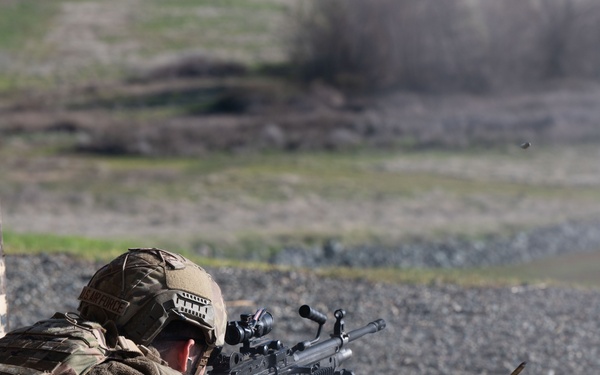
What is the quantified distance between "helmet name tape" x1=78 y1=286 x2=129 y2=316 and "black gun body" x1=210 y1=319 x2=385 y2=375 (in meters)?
0.77

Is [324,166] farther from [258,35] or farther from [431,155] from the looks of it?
[258,35]

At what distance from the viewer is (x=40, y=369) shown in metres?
3.79

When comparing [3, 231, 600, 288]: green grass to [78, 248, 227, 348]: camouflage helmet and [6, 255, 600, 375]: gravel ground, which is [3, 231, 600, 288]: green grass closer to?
[6, 255, 600, 375]: gravel ground

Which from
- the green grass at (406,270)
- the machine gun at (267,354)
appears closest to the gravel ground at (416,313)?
the green grass at (406,270)

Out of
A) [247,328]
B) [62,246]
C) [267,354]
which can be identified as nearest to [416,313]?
[62,246]

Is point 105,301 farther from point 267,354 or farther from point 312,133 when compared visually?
point 312,133

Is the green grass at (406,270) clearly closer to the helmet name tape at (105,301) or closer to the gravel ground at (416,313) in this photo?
the gravel ground at (416,313)

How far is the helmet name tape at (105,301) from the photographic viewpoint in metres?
4.36

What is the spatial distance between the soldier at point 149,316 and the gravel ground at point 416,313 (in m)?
5.21

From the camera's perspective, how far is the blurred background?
70.1 feet

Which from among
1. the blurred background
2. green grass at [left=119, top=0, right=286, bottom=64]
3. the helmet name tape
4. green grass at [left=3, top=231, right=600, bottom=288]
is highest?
the helmet name tape

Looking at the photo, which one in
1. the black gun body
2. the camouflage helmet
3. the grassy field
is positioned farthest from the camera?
the grassy field

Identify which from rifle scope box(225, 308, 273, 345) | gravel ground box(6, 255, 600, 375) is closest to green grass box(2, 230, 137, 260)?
gravel ground box(6, 255, 600, 375)

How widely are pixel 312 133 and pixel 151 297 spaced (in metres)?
30.4
